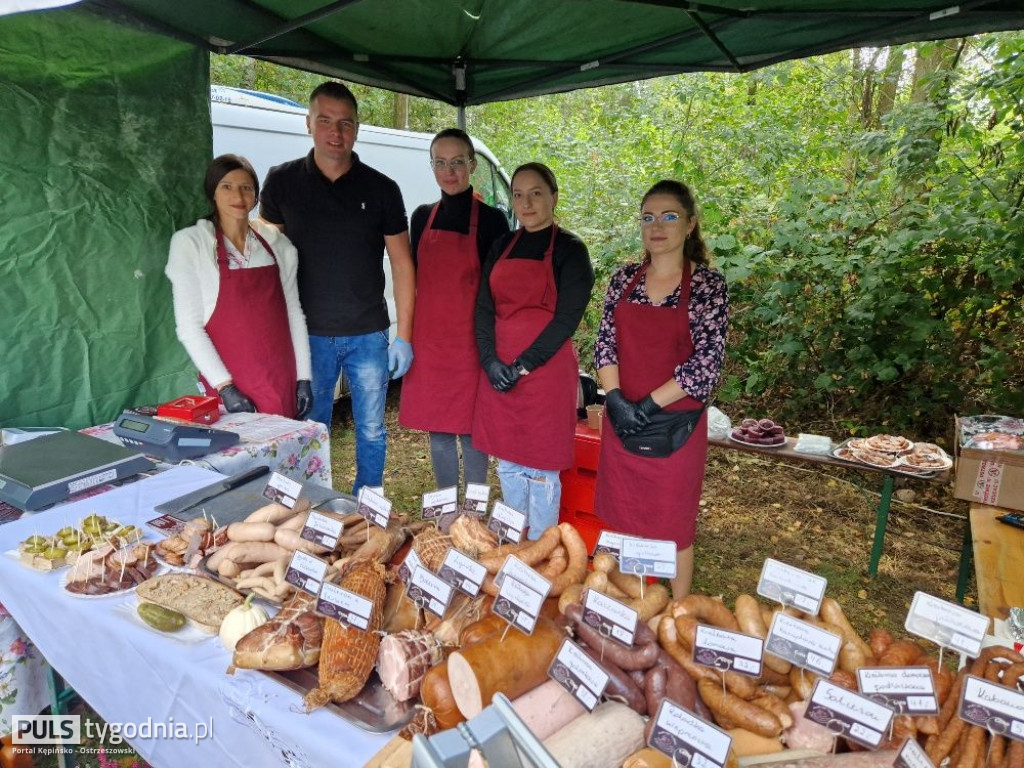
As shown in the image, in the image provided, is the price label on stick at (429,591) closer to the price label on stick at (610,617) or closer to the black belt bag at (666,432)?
the price label on stick at (610,617)

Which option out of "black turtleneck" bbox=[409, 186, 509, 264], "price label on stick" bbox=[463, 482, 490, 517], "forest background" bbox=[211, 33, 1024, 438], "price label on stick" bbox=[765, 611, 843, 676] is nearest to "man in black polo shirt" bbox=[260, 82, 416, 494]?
"black turtleneck" bbox=[409, 186, 509, 264]

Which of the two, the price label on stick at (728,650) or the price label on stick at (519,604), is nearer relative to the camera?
the price label on stick at (728,650)

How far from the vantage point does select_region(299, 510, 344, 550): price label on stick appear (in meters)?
1.84

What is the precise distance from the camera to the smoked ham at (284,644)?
1481 mm

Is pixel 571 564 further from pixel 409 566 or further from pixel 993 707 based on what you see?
pixel 993 707

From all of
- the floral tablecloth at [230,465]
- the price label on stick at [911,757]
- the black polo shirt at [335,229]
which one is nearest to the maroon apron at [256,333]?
the floral tablecloth at [230,465]

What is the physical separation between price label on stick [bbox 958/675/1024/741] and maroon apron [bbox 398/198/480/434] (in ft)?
8.67

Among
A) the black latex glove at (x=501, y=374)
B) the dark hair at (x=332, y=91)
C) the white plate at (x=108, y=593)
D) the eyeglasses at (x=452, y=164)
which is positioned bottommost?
the white plate at (x=108, y=593)

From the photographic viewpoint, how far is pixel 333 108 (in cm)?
329

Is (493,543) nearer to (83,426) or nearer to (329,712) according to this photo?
(329,712)

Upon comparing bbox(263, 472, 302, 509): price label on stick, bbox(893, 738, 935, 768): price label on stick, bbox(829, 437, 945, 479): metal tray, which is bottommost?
bbox(829, 437, 945, 479): metal tray

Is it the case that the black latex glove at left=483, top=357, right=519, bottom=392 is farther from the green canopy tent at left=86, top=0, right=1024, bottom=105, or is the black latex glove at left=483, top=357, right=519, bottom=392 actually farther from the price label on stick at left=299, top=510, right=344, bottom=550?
the green canopy tent at left=86, top=0, right=1024, bottom=105

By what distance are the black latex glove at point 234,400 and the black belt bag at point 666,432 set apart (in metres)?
1.80
